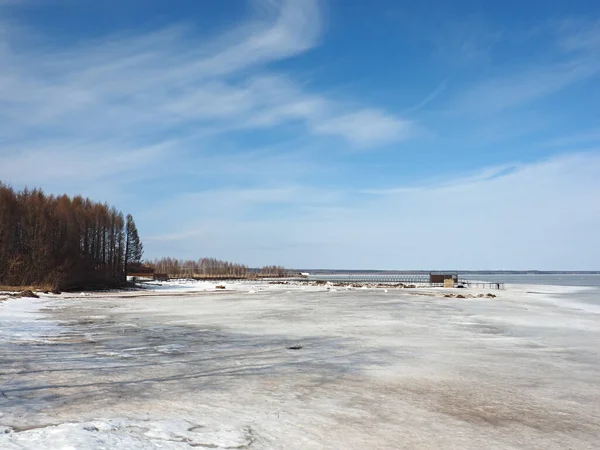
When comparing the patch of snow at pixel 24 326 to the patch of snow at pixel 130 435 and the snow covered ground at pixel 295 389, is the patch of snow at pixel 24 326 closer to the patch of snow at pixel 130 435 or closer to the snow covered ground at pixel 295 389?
the snow covered ground at pixel 295 389

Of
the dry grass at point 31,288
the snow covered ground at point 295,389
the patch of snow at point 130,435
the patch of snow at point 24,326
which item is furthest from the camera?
the dry grass at point 31,288

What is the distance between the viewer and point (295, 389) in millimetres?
8781

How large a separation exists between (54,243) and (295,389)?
50.2 m

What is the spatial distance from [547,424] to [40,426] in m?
6.55

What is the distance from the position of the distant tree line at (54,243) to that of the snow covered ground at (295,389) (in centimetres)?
3335

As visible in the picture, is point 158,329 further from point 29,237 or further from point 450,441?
point 29,237

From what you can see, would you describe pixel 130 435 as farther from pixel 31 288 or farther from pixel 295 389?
pixel 31 288

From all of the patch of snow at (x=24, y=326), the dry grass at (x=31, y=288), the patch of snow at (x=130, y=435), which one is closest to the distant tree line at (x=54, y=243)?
the dry grass at (x=31, y=288)

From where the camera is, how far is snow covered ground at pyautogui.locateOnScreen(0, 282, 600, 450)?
615 centimetres

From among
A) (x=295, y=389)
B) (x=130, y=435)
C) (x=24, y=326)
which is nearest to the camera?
(x=130, y=435)

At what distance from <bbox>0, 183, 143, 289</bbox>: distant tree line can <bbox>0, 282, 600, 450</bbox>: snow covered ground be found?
33.4m

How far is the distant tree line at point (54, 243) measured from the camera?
47281 mm

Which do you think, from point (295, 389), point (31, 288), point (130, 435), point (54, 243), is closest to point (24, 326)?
point (295, 389)

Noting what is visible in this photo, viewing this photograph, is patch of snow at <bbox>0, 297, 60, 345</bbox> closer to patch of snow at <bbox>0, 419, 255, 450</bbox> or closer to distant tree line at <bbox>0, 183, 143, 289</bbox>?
patch of snow at <bbox>0, 419, 255, 450</bbox>
